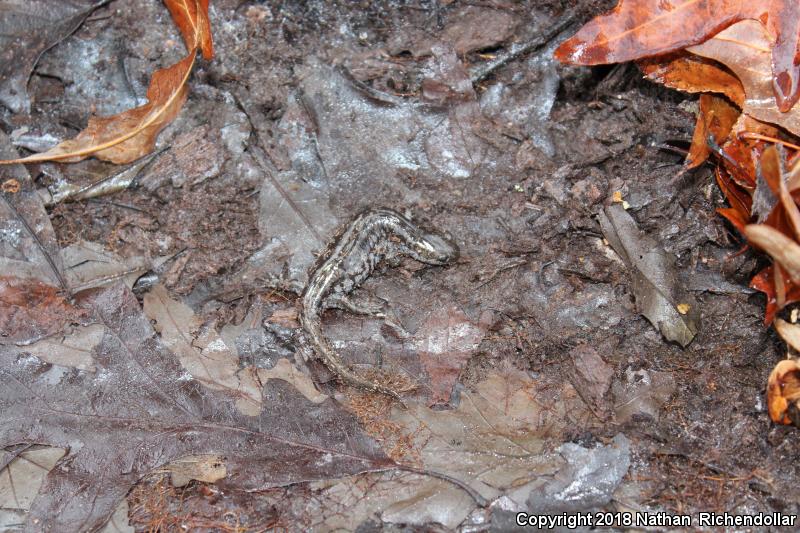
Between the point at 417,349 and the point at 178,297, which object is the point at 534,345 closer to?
the point at 417,349

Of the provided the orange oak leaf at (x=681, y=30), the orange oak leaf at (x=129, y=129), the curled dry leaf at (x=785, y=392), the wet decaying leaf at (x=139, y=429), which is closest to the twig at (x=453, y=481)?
the wet decaying leaf at (x=139, y=429)

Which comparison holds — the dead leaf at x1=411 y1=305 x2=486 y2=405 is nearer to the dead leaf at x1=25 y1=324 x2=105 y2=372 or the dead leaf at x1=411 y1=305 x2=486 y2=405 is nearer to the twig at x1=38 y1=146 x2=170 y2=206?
the dead leaf at x1=25 y1=324 x2=105 y2=372

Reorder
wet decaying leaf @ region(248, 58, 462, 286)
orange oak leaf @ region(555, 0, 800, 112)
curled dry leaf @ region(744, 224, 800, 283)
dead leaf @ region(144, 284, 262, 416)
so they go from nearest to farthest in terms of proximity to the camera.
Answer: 1. curled dry leaf @ region(744, 224, 800, 283)
2. orange oak leaf @ region(555, 0, 800, 112)
3. dead leaf @ region(144, 284, 262, 416)
4. wet decaying leaf @ region(248, 58, 462, 286)

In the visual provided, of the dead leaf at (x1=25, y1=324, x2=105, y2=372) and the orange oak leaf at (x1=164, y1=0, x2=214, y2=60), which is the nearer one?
the dead leaf at (x1=25, y1=324, x2=105, y2=372)

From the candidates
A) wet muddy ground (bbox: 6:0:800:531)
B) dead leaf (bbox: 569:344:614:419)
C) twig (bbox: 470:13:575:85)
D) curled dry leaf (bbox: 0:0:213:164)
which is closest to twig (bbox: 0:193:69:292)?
wet muddy ground (bbox: 6:0:800:531)

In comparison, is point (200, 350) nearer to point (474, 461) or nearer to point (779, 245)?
point (474, 461)

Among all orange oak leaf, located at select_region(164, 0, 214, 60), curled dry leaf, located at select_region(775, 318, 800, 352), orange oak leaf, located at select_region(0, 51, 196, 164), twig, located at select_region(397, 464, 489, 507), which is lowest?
twig, located at select_region(397, 464, 489, 507)

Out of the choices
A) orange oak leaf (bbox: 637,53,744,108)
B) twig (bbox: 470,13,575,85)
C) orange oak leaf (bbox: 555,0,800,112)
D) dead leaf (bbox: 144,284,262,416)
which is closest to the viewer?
orange oak leaf (bbox: 555,0,800,112)
